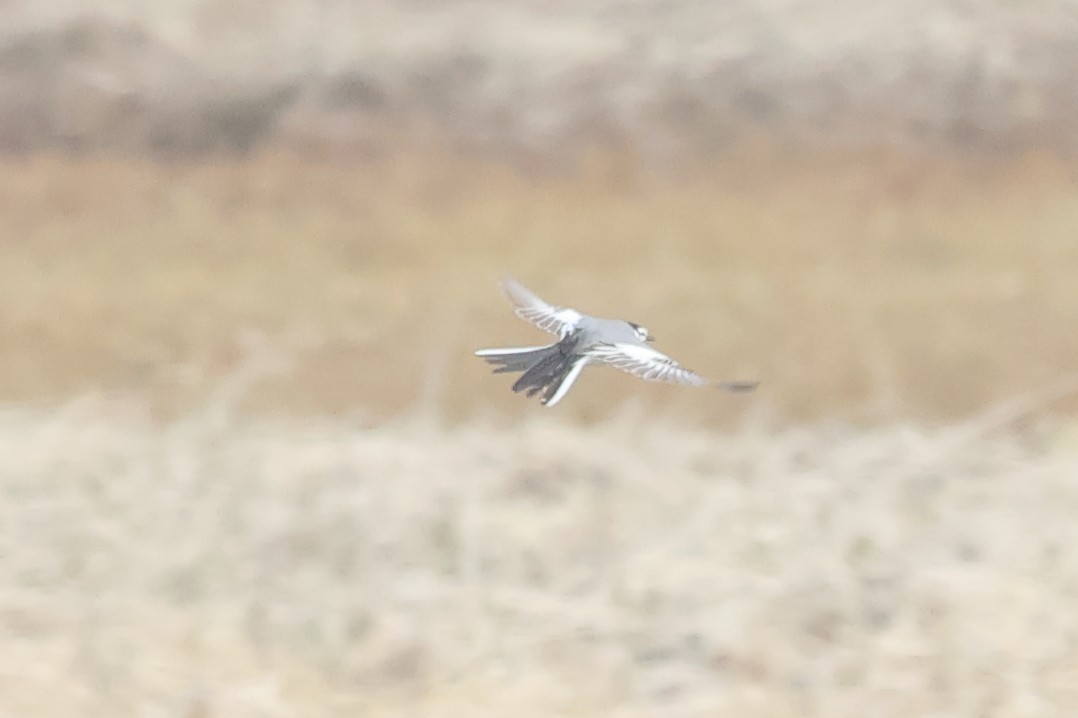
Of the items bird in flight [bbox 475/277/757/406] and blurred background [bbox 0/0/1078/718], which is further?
blurred background [bbox 0/0/1078/718]

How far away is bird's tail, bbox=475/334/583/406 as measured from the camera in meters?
0.34

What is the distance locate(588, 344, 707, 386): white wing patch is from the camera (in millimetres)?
344

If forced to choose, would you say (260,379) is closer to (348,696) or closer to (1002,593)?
(348,696)

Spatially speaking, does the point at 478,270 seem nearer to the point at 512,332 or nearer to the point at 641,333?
the point at 512,332

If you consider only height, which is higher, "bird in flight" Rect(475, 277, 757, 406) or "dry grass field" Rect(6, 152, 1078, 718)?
"dry grass field" Rect(6, 152, 1078, 718)

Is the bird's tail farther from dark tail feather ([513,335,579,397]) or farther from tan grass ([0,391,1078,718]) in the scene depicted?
tan grass ([0,391,1078,718])

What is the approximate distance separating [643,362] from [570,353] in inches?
0.9

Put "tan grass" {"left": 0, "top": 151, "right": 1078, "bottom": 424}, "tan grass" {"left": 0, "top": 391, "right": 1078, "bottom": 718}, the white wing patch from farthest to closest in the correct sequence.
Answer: "tan grass" {"left": 0, "top": 151, "right": 1078, "bottom": 424}, "tan grass" {"left": 0, "top": 391, "right": 1078, "bottom": 718}, the white wing patch

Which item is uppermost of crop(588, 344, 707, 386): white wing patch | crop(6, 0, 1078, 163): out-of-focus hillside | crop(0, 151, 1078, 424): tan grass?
crop(6, 0, 1078, 163): out-of-focus hillside

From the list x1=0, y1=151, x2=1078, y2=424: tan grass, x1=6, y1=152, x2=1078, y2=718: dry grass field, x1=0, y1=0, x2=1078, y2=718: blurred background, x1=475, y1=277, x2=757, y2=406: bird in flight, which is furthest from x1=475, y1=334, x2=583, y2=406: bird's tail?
x1=0, y1=151, x2=1078, y2=424: tan grass

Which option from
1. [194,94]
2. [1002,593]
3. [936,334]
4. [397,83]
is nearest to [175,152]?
[194,94]

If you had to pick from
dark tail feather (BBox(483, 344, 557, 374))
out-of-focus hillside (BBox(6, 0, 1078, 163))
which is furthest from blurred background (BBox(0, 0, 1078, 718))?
dark tail feather (BBox(483, 344, 557, 374))

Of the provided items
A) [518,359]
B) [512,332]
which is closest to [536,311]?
[518,359]

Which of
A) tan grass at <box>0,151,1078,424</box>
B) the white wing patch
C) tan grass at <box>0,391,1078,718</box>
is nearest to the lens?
the white wing patch
